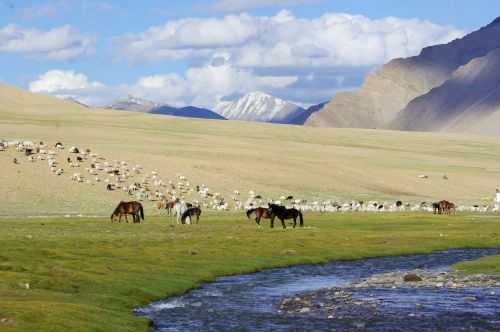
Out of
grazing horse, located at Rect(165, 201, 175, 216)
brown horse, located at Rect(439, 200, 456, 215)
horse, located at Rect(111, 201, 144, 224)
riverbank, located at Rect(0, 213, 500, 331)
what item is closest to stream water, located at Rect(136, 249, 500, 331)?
riverbank, located at Rect(0, 213, 500, 331)

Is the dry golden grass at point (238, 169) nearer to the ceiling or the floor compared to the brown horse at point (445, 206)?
nearer to the ceiling

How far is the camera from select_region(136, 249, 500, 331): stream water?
3139cm

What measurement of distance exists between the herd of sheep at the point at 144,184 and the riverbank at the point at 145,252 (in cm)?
1560

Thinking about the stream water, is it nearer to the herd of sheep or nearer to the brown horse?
the brown horse

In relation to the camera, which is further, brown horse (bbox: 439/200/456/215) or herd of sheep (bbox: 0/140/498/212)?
herd of sheep (bbox: 0/140/498/212)

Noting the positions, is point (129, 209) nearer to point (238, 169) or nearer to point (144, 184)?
point (144, 184)

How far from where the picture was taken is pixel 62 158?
385ft

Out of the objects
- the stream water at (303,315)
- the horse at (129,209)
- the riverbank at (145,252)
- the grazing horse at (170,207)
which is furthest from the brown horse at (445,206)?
the stream water at (303,315)

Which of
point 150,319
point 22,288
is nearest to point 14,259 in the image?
point 22,288

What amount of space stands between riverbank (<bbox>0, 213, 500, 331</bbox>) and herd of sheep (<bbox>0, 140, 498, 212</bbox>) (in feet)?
51.2

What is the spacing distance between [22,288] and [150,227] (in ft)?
113

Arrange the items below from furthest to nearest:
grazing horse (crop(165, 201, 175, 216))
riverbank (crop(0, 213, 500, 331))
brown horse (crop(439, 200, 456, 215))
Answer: brown horse (crop(439, 200, 456, 215)) → grazing horse (crop(165, 201, 175, 216)) → riverbank (crop(0, 213, 500, 331))

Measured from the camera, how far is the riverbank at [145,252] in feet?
104

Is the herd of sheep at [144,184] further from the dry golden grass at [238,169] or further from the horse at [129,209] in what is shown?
the horse at [129,209]
